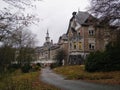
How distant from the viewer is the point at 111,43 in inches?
1697

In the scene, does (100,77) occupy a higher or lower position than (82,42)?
lower

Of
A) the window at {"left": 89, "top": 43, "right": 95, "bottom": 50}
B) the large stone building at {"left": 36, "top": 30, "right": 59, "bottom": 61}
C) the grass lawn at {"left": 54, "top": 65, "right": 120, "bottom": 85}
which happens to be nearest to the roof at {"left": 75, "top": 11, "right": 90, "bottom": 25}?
the window at {"left": 89, "top": 43, "right": 95, "bottom": 50}

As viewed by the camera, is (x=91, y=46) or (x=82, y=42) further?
(x=91, y=46)

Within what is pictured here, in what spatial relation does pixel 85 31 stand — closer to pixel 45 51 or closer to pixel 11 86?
pixel 11 86

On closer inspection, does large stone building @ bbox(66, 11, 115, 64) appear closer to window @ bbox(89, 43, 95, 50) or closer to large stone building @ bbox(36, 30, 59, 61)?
window @ bbox(89, 43, 95, 50)

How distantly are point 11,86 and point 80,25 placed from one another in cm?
5988

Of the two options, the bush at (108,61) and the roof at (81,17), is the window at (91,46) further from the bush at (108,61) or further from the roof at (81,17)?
the bush at (108,61)

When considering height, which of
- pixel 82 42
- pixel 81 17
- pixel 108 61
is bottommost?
pixel 108 61

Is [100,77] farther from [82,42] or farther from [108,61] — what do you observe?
[82,42]

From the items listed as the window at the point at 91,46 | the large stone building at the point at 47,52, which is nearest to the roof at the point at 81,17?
the window at the point at 91,46

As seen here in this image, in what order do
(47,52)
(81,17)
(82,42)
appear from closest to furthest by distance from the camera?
(82,42) → (81,17) → (47,52)

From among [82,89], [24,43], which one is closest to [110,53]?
[82,89]

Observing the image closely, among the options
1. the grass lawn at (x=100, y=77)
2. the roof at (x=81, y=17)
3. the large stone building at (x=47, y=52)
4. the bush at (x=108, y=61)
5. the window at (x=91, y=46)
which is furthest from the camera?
the large stone building at (x=47, y=52)

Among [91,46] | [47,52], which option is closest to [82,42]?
[91,46]
